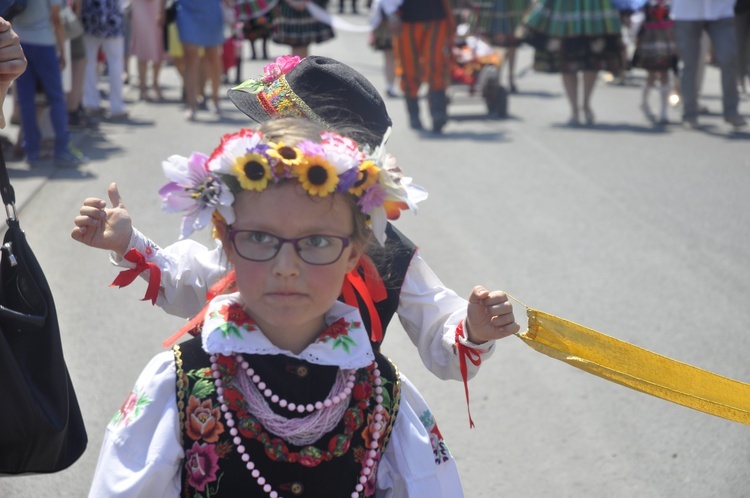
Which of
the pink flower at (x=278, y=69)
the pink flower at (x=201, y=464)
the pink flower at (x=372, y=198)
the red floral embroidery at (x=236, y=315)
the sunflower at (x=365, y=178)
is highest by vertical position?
the pink flower at (x=278, y=69)

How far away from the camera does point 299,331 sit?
246 cm

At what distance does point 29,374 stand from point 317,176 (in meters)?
0.81

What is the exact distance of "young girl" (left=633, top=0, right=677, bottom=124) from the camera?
1214cm

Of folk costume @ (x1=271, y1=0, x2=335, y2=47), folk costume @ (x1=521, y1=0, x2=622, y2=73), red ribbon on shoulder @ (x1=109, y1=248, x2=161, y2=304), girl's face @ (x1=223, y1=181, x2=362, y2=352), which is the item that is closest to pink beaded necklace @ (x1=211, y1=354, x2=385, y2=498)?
girl's face @ (x1=223, y1=181, x2=362, y2=352)

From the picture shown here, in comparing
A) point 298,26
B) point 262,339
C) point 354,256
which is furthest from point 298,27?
point 262,339

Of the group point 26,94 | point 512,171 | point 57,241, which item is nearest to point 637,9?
point 512,171

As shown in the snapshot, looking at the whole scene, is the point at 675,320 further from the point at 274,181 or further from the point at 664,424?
the point at 274,181

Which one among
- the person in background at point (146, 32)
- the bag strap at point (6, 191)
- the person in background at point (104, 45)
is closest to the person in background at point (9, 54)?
the bag strap at point (6, 191)

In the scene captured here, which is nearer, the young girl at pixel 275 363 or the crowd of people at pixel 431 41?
the young girl at pixel 275 363

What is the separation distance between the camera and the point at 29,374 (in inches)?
97.2

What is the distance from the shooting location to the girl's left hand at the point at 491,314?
254 centimetres

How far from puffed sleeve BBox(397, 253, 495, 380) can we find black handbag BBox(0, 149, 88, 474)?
0.90 meters

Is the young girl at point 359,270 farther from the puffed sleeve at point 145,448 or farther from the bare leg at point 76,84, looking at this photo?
the bare leg at point 76,84

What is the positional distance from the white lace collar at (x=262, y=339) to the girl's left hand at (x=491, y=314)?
0.92 feet
